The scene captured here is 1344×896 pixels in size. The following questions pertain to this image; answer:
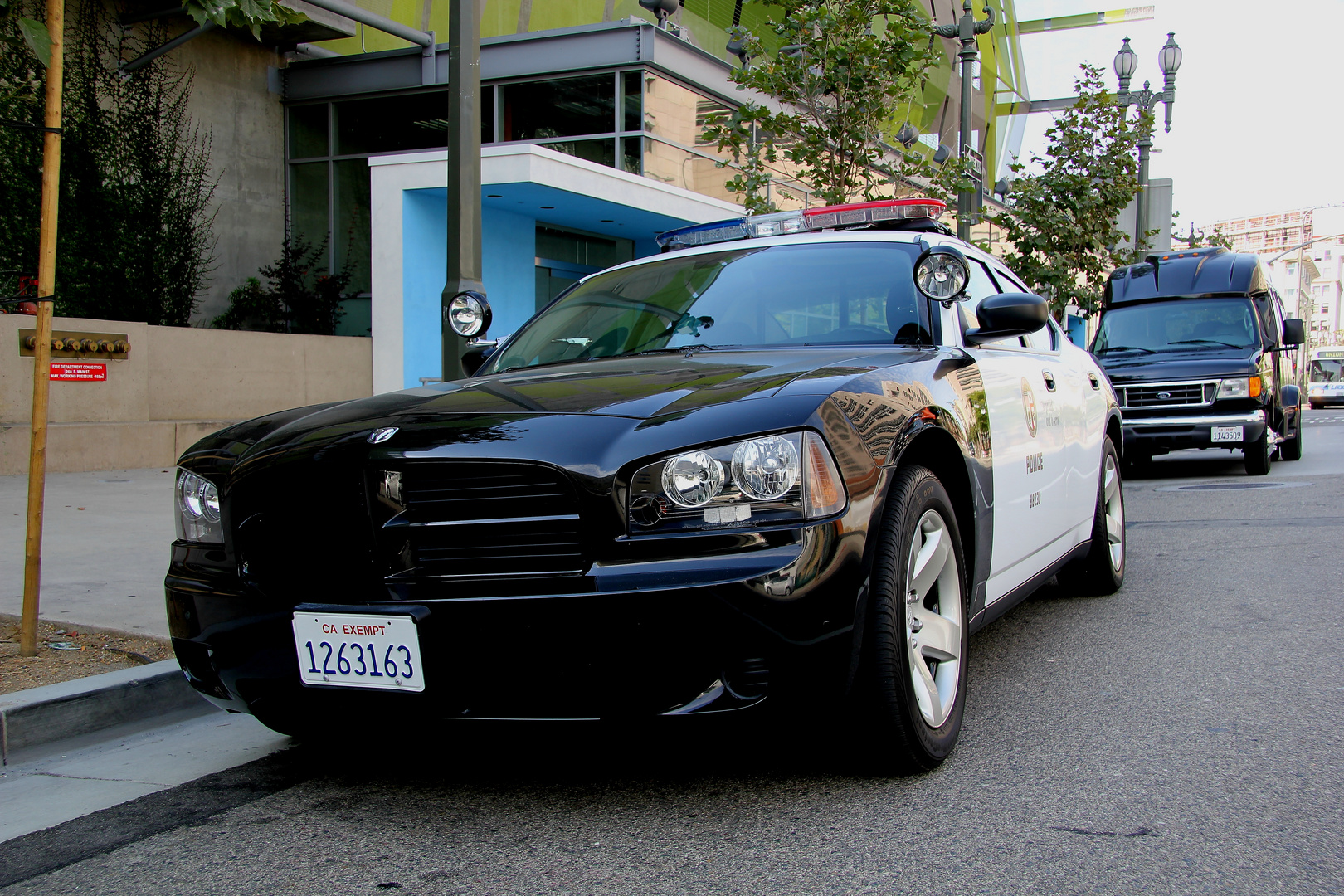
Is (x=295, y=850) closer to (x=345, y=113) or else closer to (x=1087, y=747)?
(x=1087, y=747)

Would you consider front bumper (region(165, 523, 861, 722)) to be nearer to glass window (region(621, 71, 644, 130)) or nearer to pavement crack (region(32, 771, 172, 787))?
pavement crack (region(32, 771, 172, 787))

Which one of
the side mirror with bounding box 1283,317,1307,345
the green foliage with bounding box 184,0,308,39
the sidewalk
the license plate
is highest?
the green foliage with bounding box 184,0,308,39

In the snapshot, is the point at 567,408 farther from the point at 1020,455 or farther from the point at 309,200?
the point at 309,200

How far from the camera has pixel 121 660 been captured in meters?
4.55

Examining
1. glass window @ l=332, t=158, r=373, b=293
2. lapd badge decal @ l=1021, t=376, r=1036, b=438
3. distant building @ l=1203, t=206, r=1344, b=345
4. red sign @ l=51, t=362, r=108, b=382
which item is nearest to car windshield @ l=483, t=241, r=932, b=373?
lapd badge decal @ l=1021, t=376, r=1036, b=438

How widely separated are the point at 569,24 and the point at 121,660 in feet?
59.3

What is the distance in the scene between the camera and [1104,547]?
5.84 metres

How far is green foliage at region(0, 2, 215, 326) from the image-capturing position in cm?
1482

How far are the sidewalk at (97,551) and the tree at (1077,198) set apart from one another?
1307 cm

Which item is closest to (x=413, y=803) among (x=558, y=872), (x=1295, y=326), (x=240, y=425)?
(x=558, y=872)

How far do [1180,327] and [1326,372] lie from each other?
64446 mm

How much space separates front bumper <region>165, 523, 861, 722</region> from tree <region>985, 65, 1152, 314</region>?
16358mm

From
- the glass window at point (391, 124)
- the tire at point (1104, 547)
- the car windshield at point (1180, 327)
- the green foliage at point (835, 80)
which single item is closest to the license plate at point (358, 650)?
the tire at point (1104, 547)

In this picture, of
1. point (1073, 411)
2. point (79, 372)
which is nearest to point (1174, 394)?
point (1073, 411)
